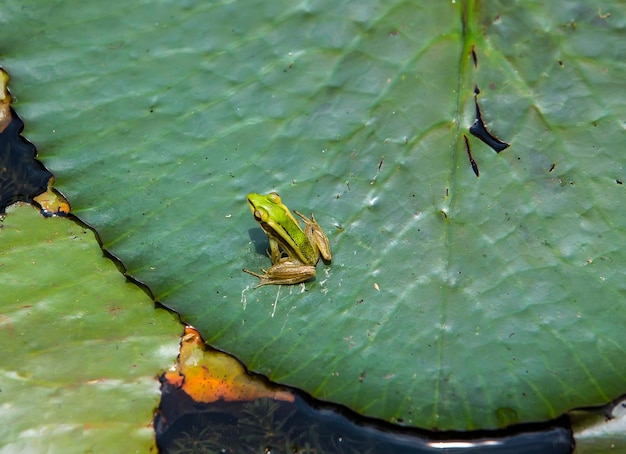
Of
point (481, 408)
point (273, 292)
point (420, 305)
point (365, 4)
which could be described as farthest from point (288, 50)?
point (481, 408)

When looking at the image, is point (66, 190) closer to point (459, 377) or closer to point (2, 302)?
point (2, 302)

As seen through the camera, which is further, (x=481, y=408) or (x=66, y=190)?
(x=66, y=190)

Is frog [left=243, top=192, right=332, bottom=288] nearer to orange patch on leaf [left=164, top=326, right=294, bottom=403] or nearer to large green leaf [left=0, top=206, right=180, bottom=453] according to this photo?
orange patch on leaf [left=164, top=326, right=294, bottom=403]

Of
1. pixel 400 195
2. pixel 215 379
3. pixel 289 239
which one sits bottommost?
pixel 215 379

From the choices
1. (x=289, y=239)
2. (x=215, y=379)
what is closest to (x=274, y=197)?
(x=289, y=239)

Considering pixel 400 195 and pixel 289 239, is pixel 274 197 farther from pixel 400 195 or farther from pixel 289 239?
pixel 400 195

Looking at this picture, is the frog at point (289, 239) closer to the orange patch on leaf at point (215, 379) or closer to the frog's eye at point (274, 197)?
the frog's eye at point (274, 197)

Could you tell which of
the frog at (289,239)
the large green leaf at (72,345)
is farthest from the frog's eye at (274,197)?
the large green leaf at (72,345)
